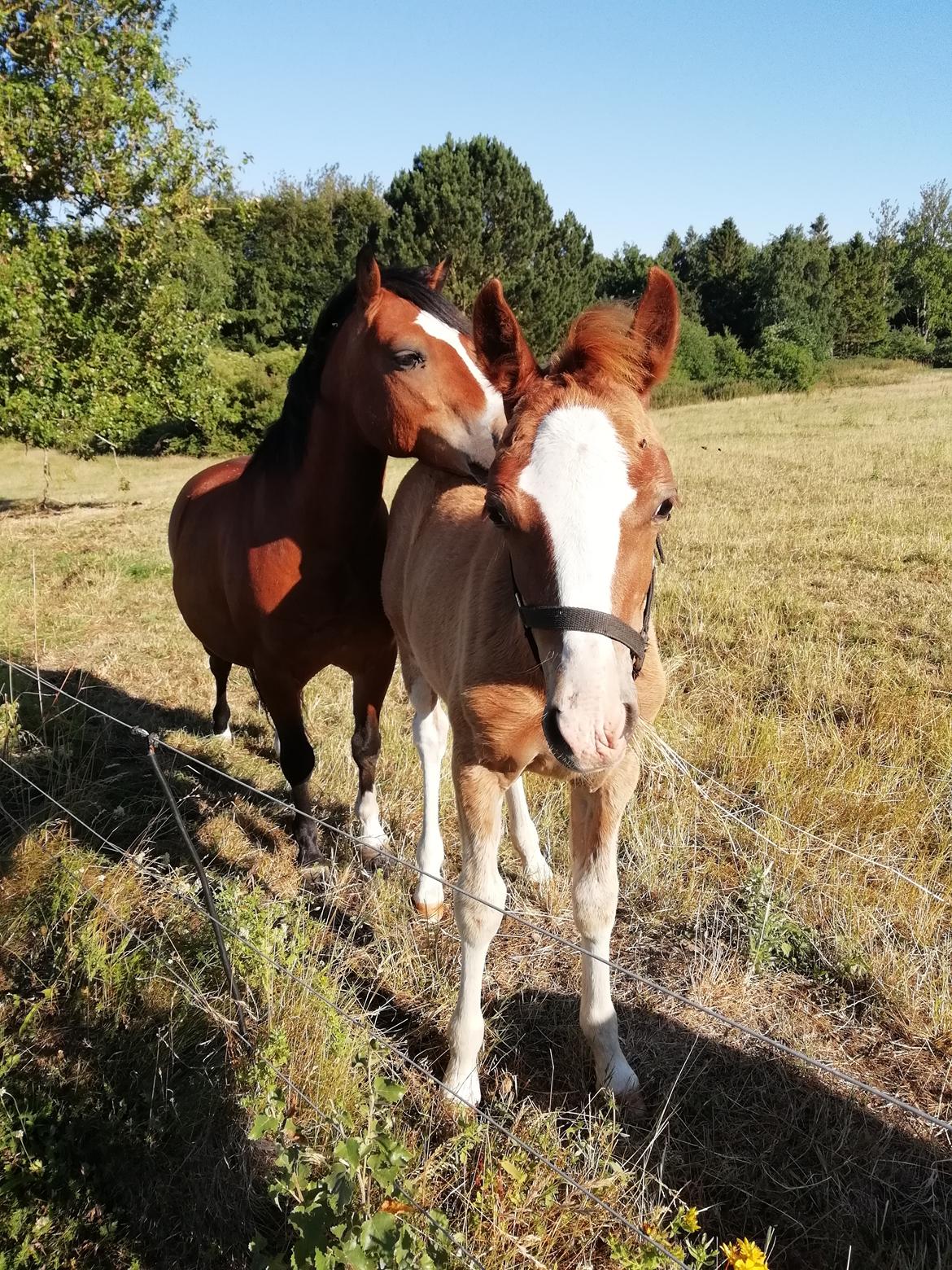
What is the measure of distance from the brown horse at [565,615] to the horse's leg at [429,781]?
0.81 metres

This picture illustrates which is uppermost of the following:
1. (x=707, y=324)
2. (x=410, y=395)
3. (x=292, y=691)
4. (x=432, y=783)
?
(x=707, y=324)

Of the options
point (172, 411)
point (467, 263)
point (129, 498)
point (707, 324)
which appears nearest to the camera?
point (172, 411)

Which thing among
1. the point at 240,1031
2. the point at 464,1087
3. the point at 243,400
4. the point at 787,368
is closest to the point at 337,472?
the point at 240,1031

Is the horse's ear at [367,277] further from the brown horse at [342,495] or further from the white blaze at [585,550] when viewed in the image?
the white blaze at [585,550]

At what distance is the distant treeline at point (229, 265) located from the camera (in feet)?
40.3

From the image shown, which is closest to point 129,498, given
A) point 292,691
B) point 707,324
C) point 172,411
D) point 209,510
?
point 172,411

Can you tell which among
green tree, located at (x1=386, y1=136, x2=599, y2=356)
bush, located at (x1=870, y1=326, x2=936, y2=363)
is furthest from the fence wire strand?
bush, located at (x1=870, y1=326, x2=936, y2=363)

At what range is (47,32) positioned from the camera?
473 inches

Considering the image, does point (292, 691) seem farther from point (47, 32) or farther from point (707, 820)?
point (47, 32)

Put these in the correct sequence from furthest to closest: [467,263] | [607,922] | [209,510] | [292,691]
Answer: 1. [467,263]
2. [209,510]
3. [292,691]
4. [607,922]

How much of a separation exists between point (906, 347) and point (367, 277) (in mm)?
54430

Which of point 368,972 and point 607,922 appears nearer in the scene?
point 607,922

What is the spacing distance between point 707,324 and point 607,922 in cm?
5594

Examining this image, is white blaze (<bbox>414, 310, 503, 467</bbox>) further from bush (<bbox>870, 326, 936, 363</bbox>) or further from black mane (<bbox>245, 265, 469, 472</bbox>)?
bush (<bbox>870, 326, 936, 363</bbox>)
